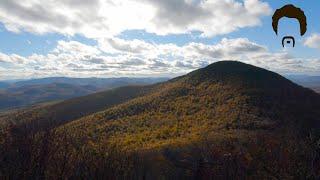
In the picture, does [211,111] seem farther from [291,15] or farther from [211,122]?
[291,15]

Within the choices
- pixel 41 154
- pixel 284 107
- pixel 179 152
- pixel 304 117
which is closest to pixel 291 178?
pixel 41 154

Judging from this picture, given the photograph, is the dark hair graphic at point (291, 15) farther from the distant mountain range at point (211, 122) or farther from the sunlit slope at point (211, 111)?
the sunlit slope at point (211, 111)

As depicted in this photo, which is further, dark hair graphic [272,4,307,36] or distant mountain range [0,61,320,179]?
distant mountain range [0,61,320,179]

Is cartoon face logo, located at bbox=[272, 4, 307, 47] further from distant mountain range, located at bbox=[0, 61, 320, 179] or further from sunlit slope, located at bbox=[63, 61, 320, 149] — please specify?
sunlit slope, located at bbox=[63, 61, 320, 149]

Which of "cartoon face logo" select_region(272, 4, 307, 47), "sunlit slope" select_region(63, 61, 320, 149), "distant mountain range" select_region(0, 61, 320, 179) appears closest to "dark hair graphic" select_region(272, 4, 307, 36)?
"cartoon face logo" select_region(272, 4, 307, 47)

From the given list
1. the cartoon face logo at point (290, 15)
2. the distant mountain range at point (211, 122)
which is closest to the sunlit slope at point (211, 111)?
the distant mountain range at point (211, 122)

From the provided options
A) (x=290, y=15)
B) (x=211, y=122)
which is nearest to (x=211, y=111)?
(x=211, y=122)

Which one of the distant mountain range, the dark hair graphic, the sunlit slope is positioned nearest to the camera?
the dark hair graphic

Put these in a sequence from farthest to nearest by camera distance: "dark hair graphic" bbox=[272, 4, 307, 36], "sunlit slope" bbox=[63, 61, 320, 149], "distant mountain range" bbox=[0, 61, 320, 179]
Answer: "sunlit slope" bbox=[63, 61, 320, 149]
"distant mountain range" bbox=[0, 61, 320, 179]
"dark hair graphic" bbox=[272, 4, 307, 36]
